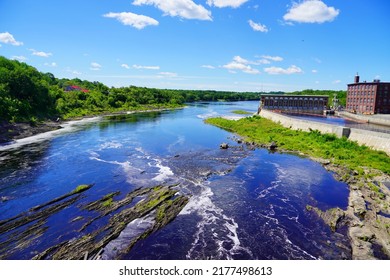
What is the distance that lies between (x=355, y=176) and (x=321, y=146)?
40.2 ft

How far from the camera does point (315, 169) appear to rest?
3425 cm

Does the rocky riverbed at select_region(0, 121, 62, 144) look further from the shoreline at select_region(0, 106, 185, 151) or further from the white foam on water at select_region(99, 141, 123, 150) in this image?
the white foam on water at select_region(99, 141, 123, 150)

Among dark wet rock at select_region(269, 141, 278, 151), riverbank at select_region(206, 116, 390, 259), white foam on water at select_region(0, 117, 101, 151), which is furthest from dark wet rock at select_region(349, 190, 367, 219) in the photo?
white foam on water at select_region(0, 117, 101, 151)

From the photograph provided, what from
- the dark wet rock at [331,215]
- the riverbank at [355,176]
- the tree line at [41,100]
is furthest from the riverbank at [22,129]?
the dark wet rock at [331,215]

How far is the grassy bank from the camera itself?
33531 mm

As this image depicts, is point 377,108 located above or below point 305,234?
above

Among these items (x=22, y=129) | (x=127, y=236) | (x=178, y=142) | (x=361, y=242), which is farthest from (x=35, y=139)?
(x=361, y=242)

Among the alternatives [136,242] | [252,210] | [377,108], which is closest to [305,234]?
[252,210]

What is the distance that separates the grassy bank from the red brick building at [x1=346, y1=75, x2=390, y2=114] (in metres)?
31.6

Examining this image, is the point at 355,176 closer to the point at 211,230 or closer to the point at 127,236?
the point at 211,230

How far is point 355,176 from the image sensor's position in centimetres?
3052

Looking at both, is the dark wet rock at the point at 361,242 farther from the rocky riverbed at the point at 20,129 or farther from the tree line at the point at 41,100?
the tree line at the point at 41,100

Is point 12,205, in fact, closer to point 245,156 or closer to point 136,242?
point 136,242

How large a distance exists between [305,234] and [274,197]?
6449 millimetres
